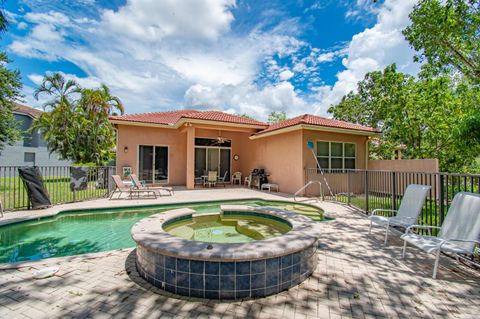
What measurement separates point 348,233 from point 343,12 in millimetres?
10205

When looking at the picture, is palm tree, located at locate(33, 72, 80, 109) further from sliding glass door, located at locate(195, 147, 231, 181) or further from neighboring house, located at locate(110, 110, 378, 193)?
sliding glass door, located at locate(195, 147, 231, 181)

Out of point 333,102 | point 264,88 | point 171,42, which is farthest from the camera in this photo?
point 333,102

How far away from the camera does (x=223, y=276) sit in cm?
271

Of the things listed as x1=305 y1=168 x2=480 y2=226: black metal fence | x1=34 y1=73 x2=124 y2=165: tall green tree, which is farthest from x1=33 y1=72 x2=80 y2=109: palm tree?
x1=305 y1=168 x2=480 y2=226: black metal fence

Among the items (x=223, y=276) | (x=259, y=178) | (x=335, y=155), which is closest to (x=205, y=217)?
(x=223, y=276)

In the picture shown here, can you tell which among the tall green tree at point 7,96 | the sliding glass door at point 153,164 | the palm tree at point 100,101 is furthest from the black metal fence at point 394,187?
the tall green tree at point 7,96

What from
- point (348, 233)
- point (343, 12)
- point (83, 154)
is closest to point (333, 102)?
point (343, 12)

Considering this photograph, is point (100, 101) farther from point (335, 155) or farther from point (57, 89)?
point (335, 155)

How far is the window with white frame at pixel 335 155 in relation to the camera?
1191 cm

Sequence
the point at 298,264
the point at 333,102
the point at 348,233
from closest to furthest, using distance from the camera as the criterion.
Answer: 1. the point at 298,264
2. the point at 348,233
3. the point at 333,102

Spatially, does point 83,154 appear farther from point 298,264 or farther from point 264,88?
point 298,264

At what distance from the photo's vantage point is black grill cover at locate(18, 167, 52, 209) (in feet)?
23.6

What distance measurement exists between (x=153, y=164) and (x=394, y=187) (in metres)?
12.6

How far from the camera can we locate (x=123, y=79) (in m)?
14.3
